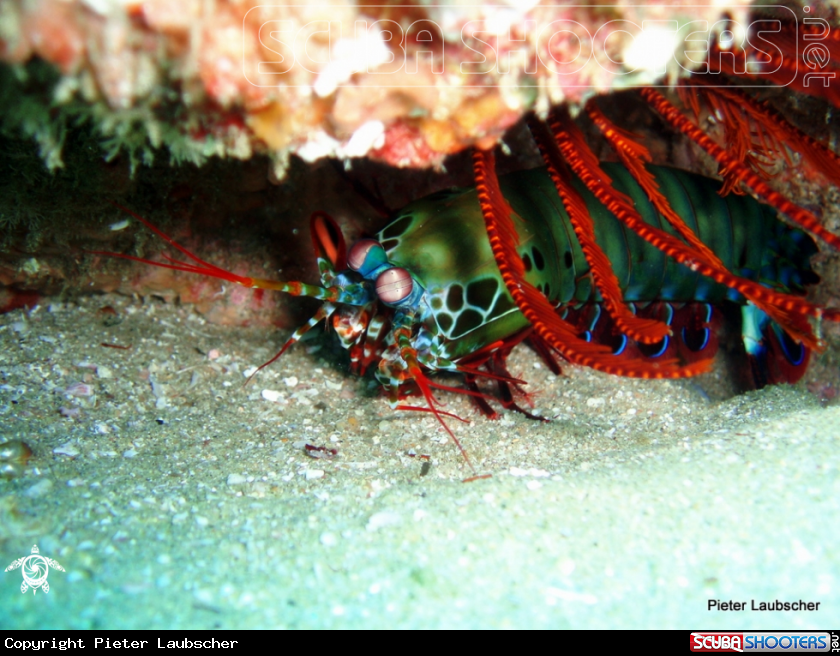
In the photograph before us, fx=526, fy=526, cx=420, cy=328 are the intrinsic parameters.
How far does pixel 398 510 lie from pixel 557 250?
2.12 meters

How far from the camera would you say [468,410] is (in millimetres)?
3119

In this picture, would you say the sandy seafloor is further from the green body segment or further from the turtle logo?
the green body segment

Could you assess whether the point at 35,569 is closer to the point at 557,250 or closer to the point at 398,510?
the point at 398,510

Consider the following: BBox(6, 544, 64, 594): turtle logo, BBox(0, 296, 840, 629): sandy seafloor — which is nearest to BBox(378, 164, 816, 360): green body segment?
BBox(0, 296, 840, 629): sandy seafloor

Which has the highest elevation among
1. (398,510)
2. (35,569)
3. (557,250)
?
(557,250)

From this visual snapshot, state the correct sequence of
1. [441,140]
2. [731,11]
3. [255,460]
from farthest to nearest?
1. [255,460]
2. [441,140]
3. [731,11]

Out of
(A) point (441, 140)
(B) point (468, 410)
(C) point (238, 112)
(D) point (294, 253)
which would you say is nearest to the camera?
(C) point (238, 112)

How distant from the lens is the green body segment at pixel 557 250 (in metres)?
3.04

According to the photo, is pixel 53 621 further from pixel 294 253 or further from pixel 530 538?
pixel 294 253

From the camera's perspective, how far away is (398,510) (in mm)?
1958

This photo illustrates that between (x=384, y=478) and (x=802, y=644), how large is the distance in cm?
149

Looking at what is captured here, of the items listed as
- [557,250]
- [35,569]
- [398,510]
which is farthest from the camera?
[557,250]

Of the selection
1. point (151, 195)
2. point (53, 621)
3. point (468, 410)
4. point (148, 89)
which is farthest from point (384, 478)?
point (151, 195)

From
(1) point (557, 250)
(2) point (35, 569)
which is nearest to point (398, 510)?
(2) point (35, 569)
